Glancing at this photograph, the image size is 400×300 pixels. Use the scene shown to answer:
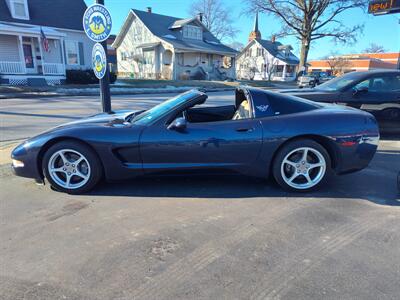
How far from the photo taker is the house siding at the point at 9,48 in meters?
20.5

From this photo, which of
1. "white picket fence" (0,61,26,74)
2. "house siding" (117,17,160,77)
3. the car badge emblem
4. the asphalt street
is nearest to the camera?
the asphalt street

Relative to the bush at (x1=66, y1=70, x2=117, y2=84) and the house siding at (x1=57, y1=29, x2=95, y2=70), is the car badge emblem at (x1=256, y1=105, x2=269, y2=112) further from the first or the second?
the house siding at (x1=57, y1=29, x2=95, y2=70)

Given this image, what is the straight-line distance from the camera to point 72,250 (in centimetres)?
254

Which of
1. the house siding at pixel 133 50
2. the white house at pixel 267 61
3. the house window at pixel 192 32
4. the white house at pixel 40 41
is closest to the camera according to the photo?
the white house at pixel 40 41

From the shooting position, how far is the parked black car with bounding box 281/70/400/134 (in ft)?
21.1

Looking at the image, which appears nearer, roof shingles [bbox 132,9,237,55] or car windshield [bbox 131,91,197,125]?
car windshield [bbox 131,91,197,125]

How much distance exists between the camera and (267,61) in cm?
5184

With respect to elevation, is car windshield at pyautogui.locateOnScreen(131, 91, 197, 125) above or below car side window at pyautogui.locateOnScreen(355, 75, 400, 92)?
below

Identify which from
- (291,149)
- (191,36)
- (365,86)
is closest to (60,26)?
(191,36)

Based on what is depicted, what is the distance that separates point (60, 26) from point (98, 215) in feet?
80.0

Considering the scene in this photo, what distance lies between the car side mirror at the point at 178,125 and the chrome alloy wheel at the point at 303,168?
126 cm

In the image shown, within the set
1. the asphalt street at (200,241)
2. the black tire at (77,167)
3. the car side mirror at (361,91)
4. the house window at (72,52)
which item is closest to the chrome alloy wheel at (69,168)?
the black tire at (77,167)

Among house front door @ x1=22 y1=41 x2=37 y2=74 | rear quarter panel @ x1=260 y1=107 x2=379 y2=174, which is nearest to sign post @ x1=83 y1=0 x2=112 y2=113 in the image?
rear quarter panel @ x1=260 y1=107 x2=379 y2=174

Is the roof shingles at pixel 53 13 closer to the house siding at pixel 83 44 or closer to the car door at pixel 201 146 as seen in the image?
the house siding at pixel 83 44
